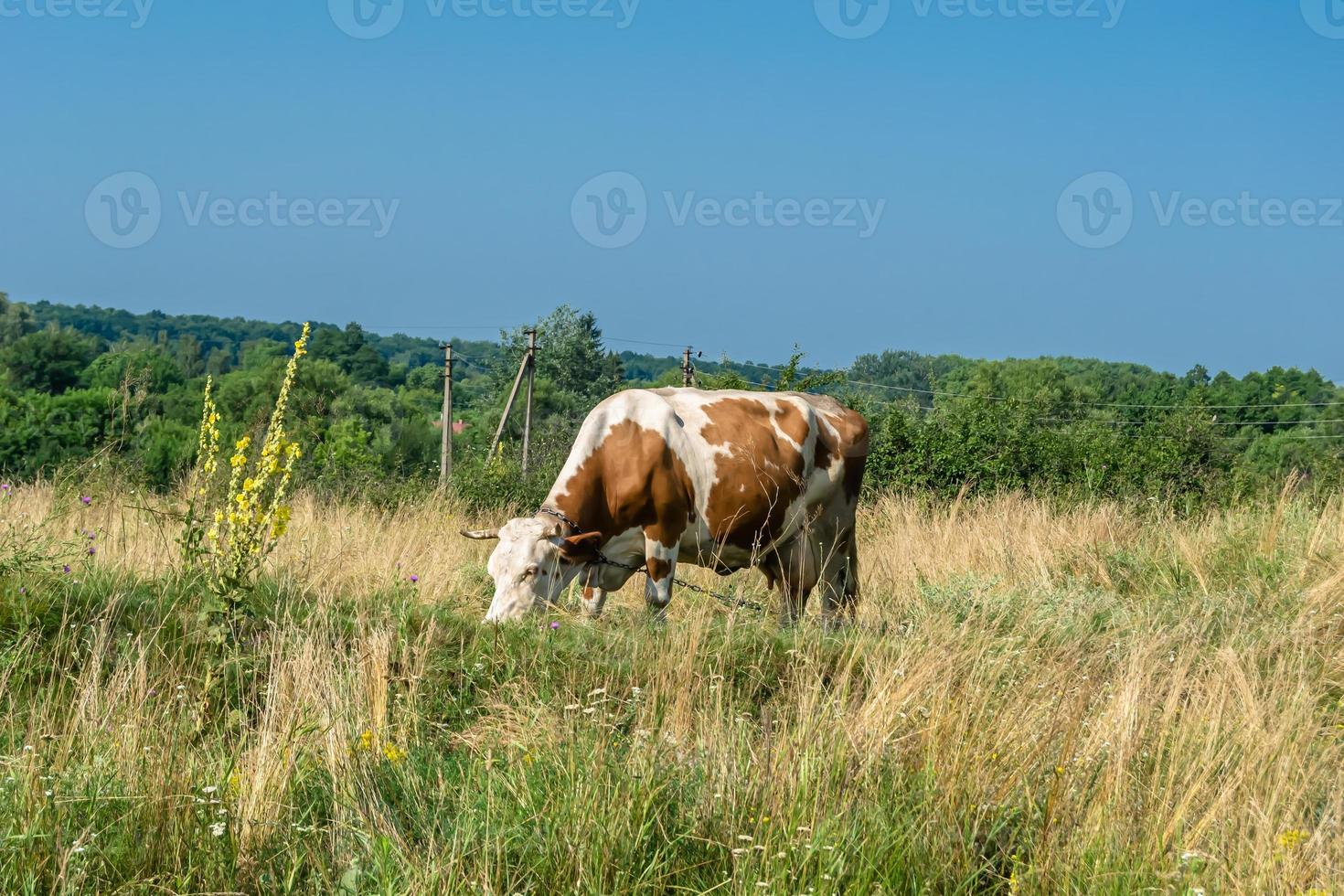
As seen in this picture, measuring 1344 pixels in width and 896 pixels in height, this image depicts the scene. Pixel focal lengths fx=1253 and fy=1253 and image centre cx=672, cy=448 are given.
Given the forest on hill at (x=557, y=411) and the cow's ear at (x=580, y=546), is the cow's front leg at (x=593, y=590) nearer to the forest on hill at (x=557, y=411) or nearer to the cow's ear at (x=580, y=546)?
the cow's ear at (x=580, y=546)

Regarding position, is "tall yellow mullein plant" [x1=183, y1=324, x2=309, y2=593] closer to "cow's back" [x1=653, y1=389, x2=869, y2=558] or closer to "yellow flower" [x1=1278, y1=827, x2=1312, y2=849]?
"cow's back" [x1=653, y1=389, x2=869, y2=558]

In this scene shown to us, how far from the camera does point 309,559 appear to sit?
8.19 metres

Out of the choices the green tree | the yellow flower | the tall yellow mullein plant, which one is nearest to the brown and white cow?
the tall yellow mullein plant

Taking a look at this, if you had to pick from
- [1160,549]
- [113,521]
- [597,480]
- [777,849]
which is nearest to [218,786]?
[777,849]

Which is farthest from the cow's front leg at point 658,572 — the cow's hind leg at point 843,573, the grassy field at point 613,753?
the cow's hind leg at point 843,573

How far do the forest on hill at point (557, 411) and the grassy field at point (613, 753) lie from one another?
1.70 meters

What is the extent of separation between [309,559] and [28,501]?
347cm

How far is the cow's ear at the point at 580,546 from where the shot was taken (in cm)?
811

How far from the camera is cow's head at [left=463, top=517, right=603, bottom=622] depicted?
789 cm

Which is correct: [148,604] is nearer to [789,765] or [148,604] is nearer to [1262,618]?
[789,765]

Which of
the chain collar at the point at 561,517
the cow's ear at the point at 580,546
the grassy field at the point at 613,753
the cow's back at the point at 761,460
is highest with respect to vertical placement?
the cow's back at the point at 761,460

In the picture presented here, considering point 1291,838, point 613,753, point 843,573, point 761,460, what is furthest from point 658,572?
point 1291,838

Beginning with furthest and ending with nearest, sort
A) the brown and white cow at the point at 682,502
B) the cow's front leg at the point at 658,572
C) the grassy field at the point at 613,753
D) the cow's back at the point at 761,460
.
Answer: the cow's back at the point at 761,460, the cow's front leg at the point at 658,572, the brown and white cow at the point at 682,502, the grassy field at the point at 613,753

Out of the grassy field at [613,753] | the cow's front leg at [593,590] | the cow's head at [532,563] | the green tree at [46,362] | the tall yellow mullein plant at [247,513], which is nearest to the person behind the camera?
the grassy field at [613,753]
